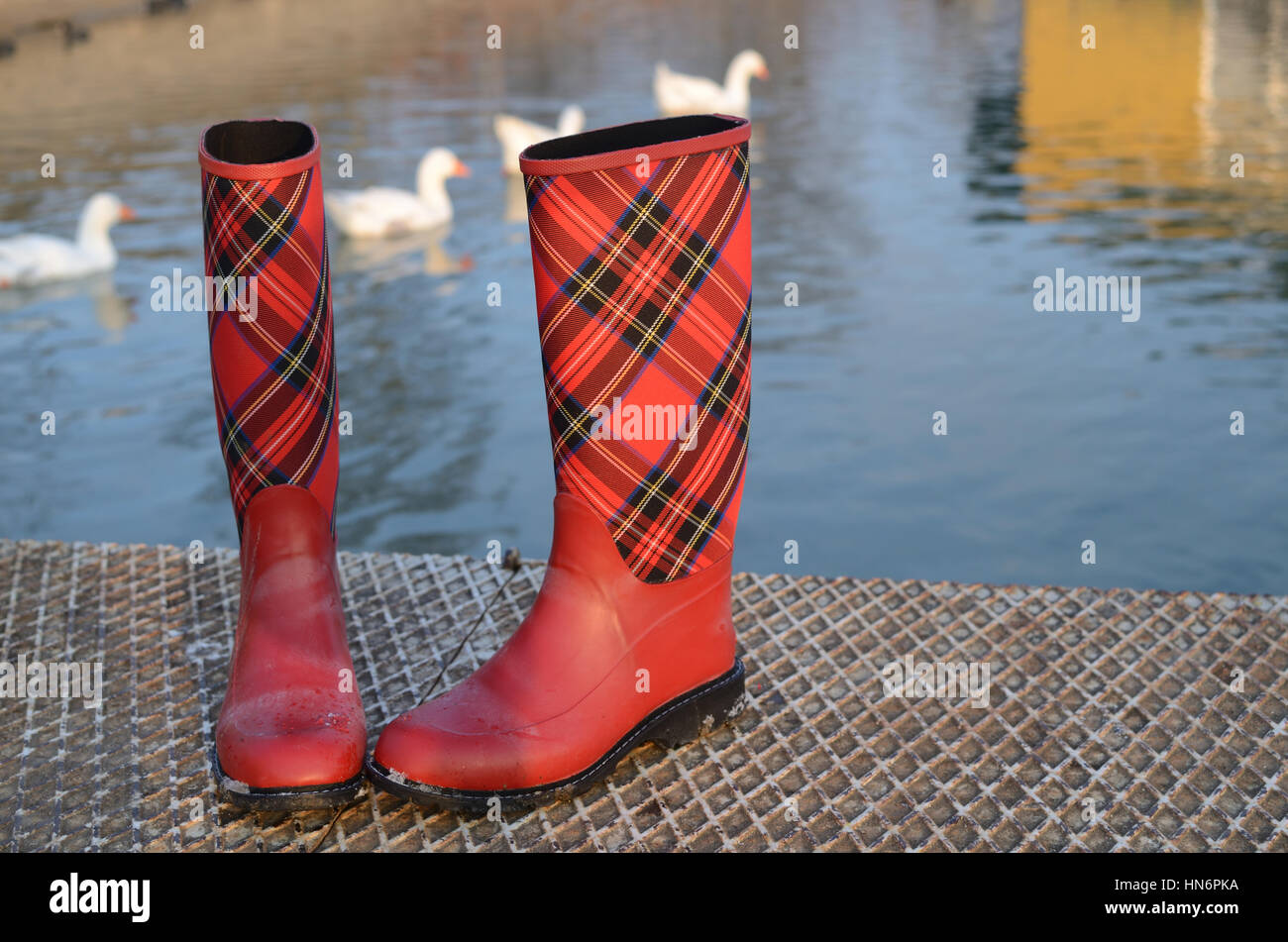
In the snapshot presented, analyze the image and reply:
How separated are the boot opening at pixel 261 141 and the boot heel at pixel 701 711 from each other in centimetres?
79

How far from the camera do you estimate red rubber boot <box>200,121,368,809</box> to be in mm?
1402

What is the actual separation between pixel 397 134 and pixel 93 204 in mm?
3300

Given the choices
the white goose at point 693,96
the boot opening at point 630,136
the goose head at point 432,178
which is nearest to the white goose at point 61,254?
the goose head at point 432,178

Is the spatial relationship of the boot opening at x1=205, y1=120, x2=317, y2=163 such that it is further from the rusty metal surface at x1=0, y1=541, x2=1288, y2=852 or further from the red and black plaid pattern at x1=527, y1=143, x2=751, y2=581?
the rusty metal surface at x1=0, y1=541, x2=1288, y2=852

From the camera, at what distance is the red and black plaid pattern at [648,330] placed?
4.20ft

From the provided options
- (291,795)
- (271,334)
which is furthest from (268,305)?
(291,795)

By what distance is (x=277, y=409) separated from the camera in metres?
1.51

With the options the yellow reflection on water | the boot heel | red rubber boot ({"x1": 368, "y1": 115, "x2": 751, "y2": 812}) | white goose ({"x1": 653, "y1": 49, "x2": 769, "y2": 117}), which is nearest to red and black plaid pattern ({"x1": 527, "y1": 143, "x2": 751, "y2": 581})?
red rubber boot ({"x1": 368, "y1": 115, "x2": 751, "y2": 812})

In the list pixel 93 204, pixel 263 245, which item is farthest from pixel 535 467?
pixel 93 204

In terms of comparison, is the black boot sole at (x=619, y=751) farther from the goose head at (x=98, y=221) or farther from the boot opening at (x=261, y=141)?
the goose head at (x=98, y=221)

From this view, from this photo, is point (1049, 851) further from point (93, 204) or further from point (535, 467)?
point (93, 204)

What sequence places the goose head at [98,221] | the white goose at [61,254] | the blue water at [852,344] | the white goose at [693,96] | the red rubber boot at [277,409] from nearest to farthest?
the red rubber boot at [277,409], the blue water at [852,344], the white goose at [61,254], the goose head at [98,221], the white goose at [693,96]

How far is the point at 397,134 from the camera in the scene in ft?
27.8

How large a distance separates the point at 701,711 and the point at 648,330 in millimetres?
435
